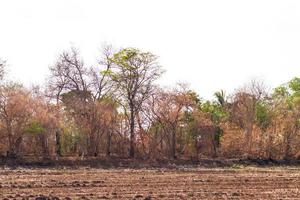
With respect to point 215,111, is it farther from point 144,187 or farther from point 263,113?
point 144,187

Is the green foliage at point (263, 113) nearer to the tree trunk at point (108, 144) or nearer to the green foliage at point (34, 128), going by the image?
the tree trunk at point (108, 144)

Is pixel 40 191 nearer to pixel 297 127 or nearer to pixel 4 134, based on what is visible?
pixel 4 134

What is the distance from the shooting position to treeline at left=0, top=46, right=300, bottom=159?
4238 cm

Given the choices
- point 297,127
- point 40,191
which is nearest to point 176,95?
point 297,127

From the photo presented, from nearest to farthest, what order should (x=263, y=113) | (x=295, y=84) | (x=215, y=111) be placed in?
(x=263, y=113) < (x=215, y=111) < (x=295, y=84)

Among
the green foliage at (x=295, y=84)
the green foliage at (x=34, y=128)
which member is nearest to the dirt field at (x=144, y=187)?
the green foliage at (x=34, y=128)

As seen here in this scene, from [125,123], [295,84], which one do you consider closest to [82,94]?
[125,123]

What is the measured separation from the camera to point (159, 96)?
46688 mm

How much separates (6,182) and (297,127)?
32.2 metres

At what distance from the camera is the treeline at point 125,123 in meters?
42.4

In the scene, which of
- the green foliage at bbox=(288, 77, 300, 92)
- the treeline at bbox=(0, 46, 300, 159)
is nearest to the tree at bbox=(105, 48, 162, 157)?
the treeline at bbox=(0, 46, 300, 159)

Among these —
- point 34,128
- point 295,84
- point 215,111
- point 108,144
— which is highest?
point 295,84

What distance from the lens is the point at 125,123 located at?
4719 cm

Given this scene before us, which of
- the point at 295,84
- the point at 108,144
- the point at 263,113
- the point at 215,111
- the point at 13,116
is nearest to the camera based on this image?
the point at 13,116
